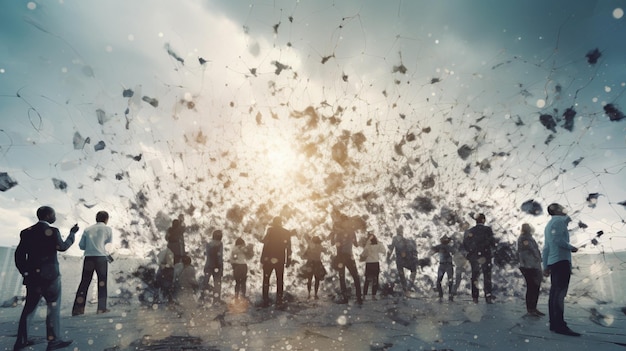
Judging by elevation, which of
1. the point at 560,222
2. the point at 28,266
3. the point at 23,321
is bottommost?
the point at 23,321

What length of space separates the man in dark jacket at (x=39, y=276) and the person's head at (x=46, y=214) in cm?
12

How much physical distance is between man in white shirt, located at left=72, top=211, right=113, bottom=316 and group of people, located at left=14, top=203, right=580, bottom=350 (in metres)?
0.02

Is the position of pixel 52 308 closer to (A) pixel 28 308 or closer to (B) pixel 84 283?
(A) pixel 28 308

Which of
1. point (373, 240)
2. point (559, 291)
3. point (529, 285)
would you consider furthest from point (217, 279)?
point (559, 291)

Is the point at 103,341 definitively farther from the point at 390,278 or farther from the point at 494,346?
the point at 390,278

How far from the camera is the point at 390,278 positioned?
13.1 meters

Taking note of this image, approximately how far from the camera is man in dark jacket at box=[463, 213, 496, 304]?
9.05 metres

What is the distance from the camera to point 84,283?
784 cm

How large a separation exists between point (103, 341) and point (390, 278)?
9956 millimetres

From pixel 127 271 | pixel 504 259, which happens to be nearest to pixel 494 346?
pixel 504 259

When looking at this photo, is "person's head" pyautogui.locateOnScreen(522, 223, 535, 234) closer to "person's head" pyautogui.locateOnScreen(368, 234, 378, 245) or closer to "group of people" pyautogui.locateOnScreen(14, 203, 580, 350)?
"group of people" pyautogui.locateOnScreen(14, 203, 580, 350)

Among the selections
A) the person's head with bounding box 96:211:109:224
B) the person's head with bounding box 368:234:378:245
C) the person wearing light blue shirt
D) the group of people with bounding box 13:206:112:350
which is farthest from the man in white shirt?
the person wearing light blue shirt

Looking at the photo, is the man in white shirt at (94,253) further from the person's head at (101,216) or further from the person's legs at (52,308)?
the person's legs at (52,308)

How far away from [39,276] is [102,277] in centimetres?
306
